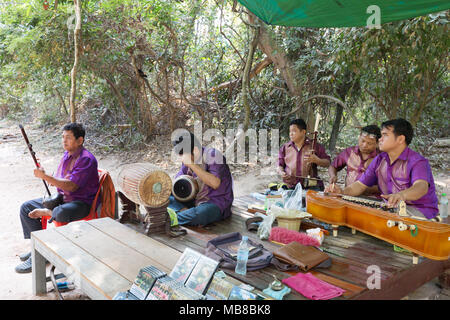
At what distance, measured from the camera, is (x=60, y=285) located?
3361 mm

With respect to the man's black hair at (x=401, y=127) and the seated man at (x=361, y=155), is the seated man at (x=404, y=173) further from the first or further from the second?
the seated man at (x=361, y=155)

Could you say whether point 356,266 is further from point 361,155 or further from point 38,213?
point 38,213

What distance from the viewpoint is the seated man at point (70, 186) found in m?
3.64

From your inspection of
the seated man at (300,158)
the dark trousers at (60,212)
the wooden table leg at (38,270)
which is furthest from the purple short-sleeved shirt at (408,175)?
the wooden table leg at (38,270)

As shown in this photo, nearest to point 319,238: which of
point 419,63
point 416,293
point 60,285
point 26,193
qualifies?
point 416,293

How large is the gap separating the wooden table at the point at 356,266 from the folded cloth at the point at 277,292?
30mm

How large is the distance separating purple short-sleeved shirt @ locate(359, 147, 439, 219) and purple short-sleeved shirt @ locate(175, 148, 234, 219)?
1534 mm

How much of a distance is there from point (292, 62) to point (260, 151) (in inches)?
91.0

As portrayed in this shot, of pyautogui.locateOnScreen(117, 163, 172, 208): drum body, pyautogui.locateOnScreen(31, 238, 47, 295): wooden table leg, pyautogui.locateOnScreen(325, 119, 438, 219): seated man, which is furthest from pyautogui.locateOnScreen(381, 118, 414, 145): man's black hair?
pyautogui.locateOnScreen(31, 238, 47, 295): wooden table leg

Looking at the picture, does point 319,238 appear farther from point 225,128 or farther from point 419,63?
point 225,128

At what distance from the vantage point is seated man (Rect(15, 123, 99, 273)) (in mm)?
3642

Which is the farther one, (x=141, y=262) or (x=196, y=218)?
(x=196, y=218)

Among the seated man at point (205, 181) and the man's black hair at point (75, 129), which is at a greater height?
the man's black hair at point (75, 129)

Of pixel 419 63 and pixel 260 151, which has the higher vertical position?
pixel 419 63
